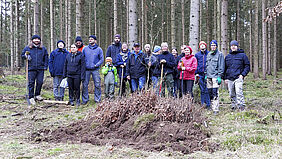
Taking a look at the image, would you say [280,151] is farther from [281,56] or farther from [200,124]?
[281,56]

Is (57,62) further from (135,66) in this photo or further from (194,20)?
(194,20)

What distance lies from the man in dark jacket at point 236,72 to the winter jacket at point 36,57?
618 cm

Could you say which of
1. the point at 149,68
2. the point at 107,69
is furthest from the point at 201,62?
Result: the point at 107,69

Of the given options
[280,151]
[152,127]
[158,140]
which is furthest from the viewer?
[152,127]

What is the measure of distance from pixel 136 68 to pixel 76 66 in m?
2.07

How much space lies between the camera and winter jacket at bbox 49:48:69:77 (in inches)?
347

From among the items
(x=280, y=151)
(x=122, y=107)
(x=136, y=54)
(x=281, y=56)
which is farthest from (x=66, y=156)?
(x=281, y=56)

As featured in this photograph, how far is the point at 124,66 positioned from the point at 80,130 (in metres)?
3.84

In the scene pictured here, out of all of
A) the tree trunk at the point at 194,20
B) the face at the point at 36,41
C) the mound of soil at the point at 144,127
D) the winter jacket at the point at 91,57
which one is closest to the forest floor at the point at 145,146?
the mound of soil at the point at 144,127

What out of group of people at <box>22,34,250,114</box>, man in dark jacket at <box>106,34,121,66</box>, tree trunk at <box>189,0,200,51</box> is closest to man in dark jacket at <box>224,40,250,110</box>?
group of people at <box>22,34,250,114</box>

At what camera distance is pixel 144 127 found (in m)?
4.37

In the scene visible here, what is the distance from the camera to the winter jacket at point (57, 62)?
8805 mm

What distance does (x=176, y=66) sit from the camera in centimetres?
800

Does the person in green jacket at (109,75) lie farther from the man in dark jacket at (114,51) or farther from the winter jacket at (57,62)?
the winter jacket at (57,62)
